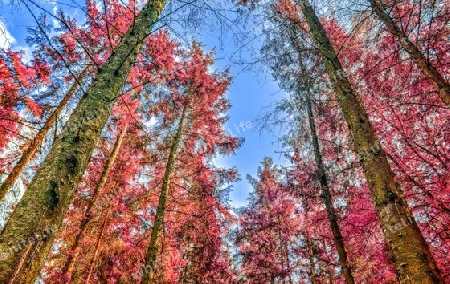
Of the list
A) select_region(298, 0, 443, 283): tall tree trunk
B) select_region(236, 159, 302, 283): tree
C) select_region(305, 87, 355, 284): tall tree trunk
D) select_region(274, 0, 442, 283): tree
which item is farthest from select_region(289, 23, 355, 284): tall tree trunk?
select_region(236, 159, 302, 283): tree

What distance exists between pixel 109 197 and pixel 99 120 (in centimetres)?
748

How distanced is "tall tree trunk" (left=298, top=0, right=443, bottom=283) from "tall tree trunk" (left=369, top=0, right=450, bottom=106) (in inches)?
38.0

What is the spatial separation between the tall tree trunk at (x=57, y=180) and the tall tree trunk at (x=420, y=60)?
3.53 metres

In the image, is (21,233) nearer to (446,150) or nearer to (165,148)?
(446,150)

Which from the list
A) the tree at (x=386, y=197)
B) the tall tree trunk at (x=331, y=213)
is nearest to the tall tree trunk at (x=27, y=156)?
the tall tree trunk at (x=331, y=213)

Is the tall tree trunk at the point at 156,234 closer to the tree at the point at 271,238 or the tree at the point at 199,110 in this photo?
the tree at the point at 199,110

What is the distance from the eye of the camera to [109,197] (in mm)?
9172

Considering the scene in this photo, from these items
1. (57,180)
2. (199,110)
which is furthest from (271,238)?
(57,180)

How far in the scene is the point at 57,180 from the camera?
1993 millimetres

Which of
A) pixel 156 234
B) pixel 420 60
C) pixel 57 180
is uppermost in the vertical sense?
pixel 420 60

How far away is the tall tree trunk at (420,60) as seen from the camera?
11.4ft

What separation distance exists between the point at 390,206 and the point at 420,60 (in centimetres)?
225

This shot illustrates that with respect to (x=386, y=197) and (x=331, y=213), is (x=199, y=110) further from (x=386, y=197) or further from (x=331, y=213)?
(x=386, y=197)

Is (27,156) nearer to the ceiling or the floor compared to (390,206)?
nearer to the ceiling
